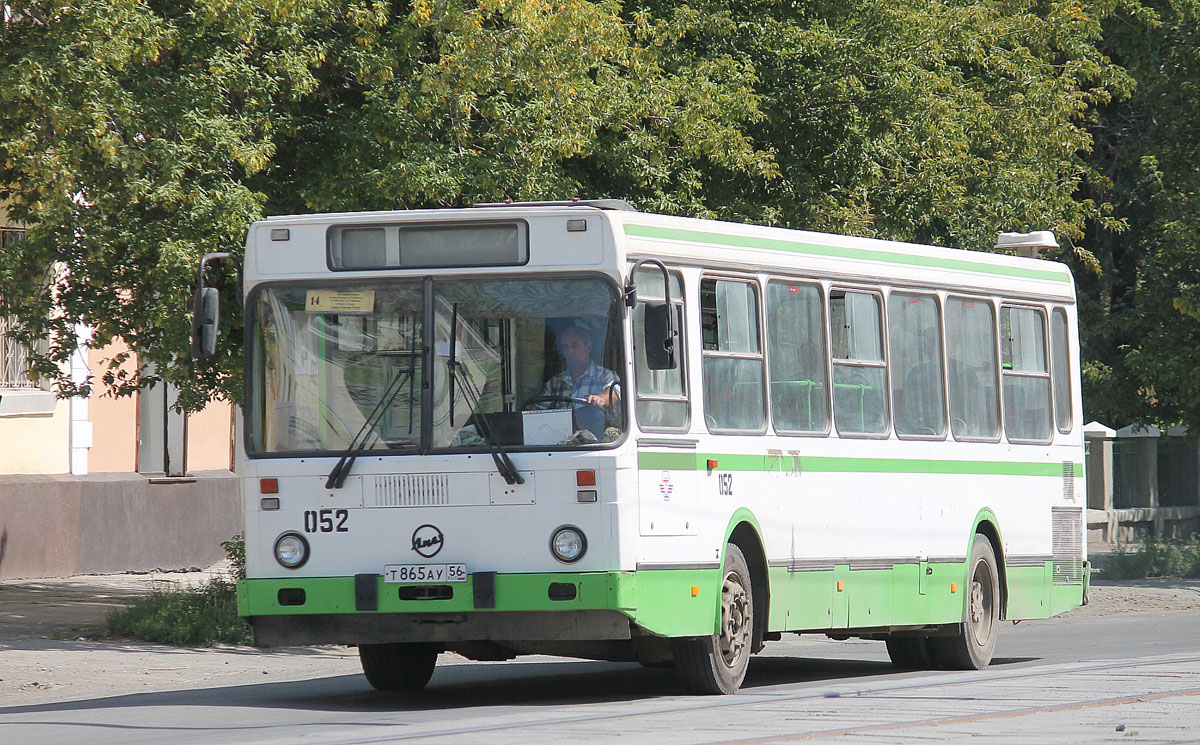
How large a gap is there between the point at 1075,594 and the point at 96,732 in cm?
882

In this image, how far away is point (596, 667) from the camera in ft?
50.8

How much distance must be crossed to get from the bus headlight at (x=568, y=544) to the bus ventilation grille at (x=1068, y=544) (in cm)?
636

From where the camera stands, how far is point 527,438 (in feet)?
36.2

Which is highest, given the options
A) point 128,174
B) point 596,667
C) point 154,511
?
point 128,174

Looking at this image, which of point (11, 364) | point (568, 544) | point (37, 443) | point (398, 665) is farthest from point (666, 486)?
point (37, 443)

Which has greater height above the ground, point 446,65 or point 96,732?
point 446,65

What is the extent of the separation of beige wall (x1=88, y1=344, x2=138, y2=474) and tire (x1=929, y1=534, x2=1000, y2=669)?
12515 millimetres

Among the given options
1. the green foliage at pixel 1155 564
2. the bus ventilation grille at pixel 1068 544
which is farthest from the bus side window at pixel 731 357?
the green foliage at pixel 1155 564

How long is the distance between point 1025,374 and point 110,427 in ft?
43.0

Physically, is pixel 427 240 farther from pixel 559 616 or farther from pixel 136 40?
pixel 136 40

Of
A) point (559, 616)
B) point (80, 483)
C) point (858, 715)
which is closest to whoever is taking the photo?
point (858, 715)

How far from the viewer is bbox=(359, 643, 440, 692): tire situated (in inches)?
501

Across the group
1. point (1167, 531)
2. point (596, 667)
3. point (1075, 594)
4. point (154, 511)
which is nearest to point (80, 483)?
point (154, 511)

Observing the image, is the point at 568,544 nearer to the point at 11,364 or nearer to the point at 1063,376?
the point at 1063,376
